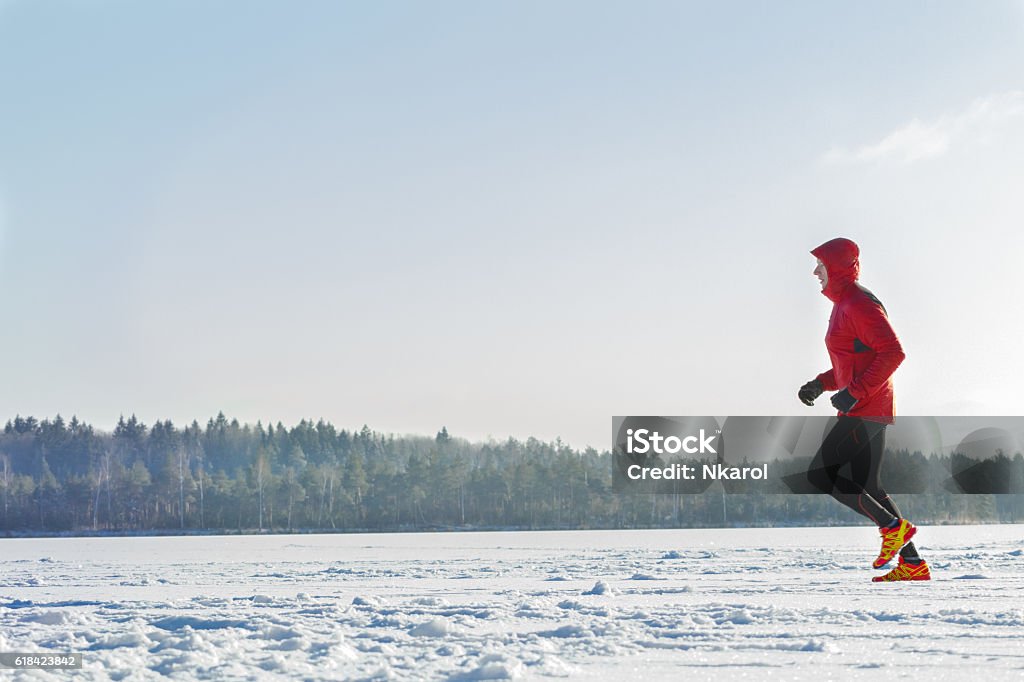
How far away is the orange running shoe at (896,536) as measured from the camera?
4672mm

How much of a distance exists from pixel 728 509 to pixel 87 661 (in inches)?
2701

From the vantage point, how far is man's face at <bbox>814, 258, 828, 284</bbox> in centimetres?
459

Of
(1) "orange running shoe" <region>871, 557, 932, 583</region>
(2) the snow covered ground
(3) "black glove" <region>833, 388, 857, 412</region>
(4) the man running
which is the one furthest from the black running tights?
(1) "orange running shoe" <region>871, 557, 932, 583</region>

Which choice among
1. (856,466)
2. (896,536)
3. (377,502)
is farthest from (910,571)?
(377,502)

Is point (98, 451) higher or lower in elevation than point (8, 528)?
higher

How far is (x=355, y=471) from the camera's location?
76.9m

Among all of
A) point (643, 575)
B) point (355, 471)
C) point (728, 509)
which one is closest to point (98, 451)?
point (355, 471)

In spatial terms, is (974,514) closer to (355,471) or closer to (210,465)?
(355,471)

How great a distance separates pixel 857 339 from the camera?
14.6ft

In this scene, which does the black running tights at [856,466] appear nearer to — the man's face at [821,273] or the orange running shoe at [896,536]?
the orange running shoe at [896,536]

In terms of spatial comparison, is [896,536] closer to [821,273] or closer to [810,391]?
[810,391]

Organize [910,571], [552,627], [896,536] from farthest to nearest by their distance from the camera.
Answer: [910,571] < [896,536] < [552,627]

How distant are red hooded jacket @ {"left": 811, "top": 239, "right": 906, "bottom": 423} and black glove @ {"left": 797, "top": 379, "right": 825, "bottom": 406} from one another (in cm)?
13

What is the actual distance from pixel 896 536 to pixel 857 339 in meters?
1.04
